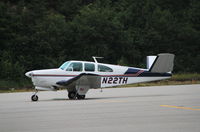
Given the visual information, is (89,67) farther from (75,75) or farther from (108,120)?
(108,120)

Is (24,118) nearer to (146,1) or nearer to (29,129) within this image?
(29,129)

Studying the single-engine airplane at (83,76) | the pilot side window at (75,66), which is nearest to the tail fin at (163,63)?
the single-engine airplane at (83,76)

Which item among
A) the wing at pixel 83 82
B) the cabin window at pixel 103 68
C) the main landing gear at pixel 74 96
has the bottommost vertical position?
the main landing gear at pixel 74 96

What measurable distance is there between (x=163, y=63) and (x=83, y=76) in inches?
137

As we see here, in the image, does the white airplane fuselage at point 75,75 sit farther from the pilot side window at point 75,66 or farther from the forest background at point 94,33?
the forest background at point 94,33

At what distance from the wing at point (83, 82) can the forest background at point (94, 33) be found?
1856cm

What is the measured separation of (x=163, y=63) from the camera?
2131 cm

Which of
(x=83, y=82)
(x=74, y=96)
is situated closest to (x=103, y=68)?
(x=83, y=82)

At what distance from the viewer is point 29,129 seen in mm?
10148

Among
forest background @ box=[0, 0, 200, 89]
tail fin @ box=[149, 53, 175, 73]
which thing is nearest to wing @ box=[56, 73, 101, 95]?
tail fin @ box=[149, 53, 175, 73]

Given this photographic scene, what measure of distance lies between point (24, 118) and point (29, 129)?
214cm

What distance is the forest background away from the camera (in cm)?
4734

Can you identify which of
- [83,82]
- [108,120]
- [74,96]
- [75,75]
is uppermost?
[108,120]

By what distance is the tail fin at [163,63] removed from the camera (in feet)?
69.3
